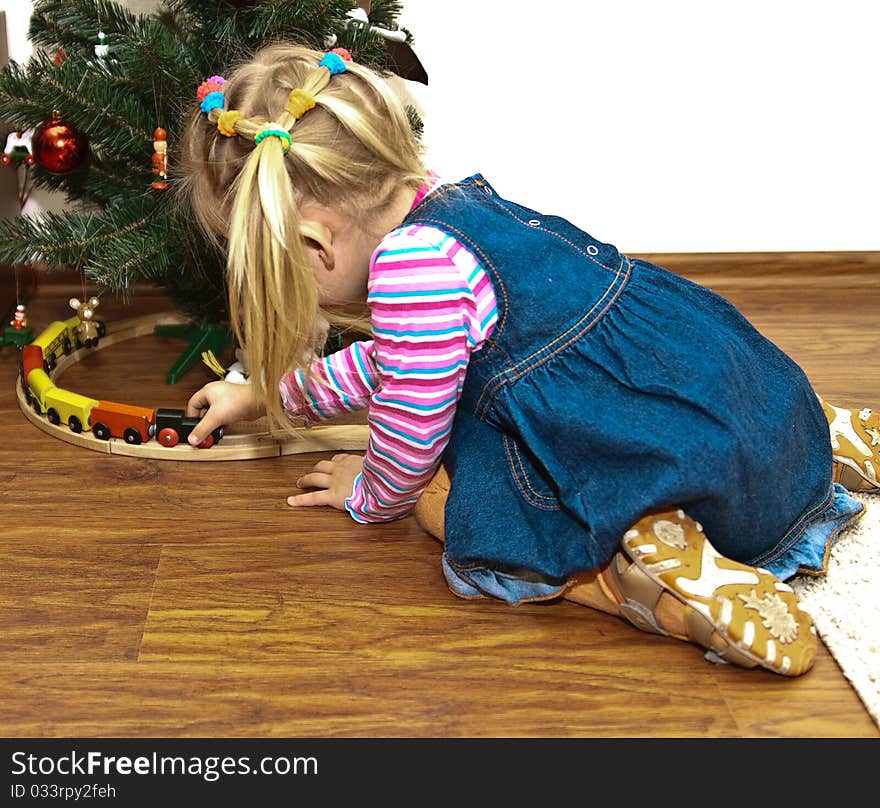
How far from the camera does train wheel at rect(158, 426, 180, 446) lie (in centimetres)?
130

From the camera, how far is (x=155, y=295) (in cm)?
180

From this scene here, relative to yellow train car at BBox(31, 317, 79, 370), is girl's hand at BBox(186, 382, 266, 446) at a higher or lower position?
higher

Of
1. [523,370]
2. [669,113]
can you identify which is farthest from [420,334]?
[669,113]

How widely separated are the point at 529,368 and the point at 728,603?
11.0 inches

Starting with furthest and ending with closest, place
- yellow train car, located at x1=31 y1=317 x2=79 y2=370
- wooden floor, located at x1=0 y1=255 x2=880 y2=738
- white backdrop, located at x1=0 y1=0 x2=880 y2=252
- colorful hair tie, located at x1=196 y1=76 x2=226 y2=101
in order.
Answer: white backdrop, located at x1=0 y1=0 x2=880 y2=252 < yellow train car, located at x1=31 y1=317 x2=79 y2=370 < colorful hair tie, located at x1=196 y1=76 x2=226 y2=101 < wooden floor, located at x1=0 y1=255 x2=880 y2=738

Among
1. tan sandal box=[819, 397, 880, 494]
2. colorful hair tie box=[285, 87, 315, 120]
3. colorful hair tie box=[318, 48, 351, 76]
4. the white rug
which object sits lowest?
the white rug

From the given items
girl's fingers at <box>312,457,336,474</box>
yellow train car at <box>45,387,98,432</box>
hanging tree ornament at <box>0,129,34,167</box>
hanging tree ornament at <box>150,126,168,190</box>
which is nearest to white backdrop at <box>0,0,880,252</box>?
hanging tree ornament at <box>0,129,34,167</box>

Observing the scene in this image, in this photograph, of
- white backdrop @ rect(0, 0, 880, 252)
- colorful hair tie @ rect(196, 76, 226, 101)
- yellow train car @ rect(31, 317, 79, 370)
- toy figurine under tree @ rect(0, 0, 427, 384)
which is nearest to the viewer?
colorful hair tie @ rect(196, 76, 226, 101)

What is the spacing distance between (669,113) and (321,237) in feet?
3.38

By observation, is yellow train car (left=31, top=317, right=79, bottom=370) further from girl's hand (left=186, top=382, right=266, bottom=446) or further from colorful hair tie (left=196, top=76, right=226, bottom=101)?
colorful hair tie (left=196, top=76, right=226, bottom=101)

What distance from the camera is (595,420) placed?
97 cm

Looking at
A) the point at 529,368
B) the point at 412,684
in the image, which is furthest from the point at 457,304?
the point at 412,684

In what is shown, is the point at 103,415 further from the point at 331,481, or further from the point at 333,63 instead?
the point at 333,63

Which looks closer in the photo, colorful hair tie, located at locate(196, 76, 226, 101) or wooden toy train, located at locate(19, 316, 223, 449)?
colorful hair tie, located at locate(196, 76, 226, 101)
